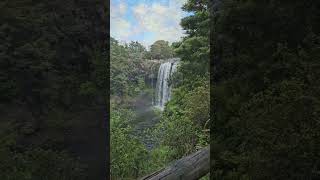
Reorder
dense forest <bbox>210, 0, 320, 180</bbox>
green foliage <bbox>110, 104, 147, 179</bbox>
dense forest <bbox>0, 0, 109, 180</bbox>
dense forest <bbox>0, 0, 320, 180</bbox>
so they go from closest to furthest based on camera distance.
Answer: dense forest <bbox>210, 0, 320, 180</bbox>, dense forest <bbox>0, 0, 320, 180</bbox>, dense forest <bbox>0, 0, 109, 180</bbox>, green foliage <bbox>110, 104, 147, 179</bbox>

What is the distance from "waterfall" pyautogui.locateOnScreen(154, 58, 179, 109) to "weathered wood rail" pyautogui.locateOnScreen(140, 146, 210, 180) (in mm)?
527

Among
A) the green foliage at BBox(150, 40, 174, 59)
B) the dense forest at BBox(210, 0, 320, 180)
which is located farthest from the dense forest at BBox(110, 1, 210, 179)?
the dense forest at BBox(210, 0, 320, 180)

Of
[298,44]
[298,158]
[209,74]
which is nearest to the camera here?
[298,158]

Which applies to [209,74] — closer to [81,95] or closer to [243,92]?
[243,92]

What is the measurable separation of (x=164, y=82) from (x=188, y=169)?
2.79 ft

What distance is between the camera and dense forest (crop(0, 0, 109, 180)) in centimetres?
330

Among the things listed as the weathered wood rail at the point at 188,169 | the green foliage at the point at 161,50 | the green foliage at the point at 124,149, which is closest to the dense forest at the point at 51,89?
the green foliage at the point at 124,149

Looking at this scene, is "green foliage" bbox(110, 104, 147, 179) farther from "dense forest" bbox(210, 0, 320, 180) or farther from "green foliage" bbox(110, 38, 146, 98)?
"dense forest" bbox(210, 0, 320, 180)

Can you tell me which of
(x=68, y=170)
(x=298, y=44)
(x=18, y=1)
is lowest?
(x=68, y=170)

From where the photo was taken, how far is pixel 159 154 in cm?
374

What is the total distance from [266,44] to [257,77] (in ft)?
0.83

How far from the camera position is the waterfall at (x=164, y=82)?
374 centimetres

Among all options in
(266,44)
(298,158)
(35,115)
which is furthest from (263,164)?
(35,115)

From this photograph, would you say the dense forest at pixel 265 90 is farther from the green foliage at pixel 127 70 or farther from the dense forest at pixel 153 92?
the green foliage at pixel 127 70
